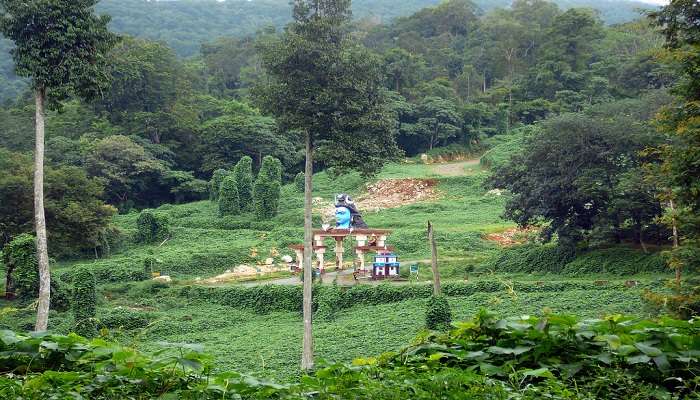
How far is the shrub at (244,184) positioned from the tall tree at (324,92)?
70.6 ft

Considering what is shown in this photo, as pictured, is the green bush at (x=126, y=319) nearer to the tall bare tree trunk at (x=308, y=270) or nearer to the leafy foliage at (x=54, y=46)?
the tall bare tree trunk at (x=308, y=270)

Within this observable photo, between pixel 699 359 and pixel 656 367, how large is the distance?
0.20m

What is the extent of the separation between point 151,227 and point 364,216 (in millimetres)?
9081

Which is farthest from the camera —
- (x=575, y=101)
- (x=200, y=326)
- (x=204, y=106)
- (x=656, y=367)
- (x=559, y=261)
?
(x=204, y=106)

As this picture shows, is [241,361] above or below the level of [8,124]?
below

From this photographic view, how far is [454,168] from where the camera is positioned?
39500 millimetres

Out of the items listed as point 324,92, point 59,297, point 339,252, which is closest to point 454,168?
point 339,252

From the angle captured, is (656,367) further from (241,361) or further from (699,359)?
(241,361)

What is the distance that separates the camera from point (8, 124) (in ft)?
124

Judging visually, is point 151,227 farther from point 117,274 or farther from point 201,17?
point 201,17

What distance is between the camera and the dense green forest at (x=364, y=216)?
3395mm

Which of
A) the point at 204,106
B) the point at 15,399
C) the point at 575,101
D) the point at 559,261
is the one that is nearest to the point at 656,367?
the point at 15,399

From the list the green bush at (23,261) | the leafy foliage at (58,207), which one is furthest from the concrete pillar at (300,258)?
the green bush at (23,261)

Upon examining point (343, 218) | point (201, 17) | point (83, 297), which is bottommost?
point (83, 297)
